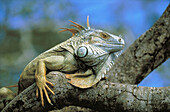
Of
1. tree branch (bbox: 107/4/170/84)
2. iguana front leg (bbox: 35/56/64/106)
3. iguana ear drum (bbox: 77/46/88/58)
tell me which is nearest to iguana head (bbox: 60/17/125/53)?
iguana ear drum (bbox: 77/46/88/58)

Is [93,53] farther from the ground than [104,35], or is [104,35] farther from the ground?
[104,35]

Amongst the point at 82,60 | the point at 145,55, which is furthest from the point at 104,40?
the point at 145,55

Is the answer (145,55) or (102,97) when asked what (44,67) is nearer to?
(102,97)

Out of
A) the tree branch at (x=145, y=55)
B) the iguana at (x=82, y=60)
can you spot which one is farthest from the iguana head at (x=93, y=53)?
the tree branch at (x=145, y=55)

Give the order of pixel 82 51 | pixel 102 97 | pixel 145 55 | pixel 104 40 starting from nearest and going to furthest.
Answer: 1. pixel 102 97
2. pixel 82 51
3. pixel 104 40
4. pixel 145 55

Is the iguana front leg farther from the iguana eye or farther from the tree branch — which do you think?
the tree branch

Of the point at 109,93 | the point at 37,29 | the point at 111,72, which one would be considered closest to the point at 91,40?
the point at 109,93
